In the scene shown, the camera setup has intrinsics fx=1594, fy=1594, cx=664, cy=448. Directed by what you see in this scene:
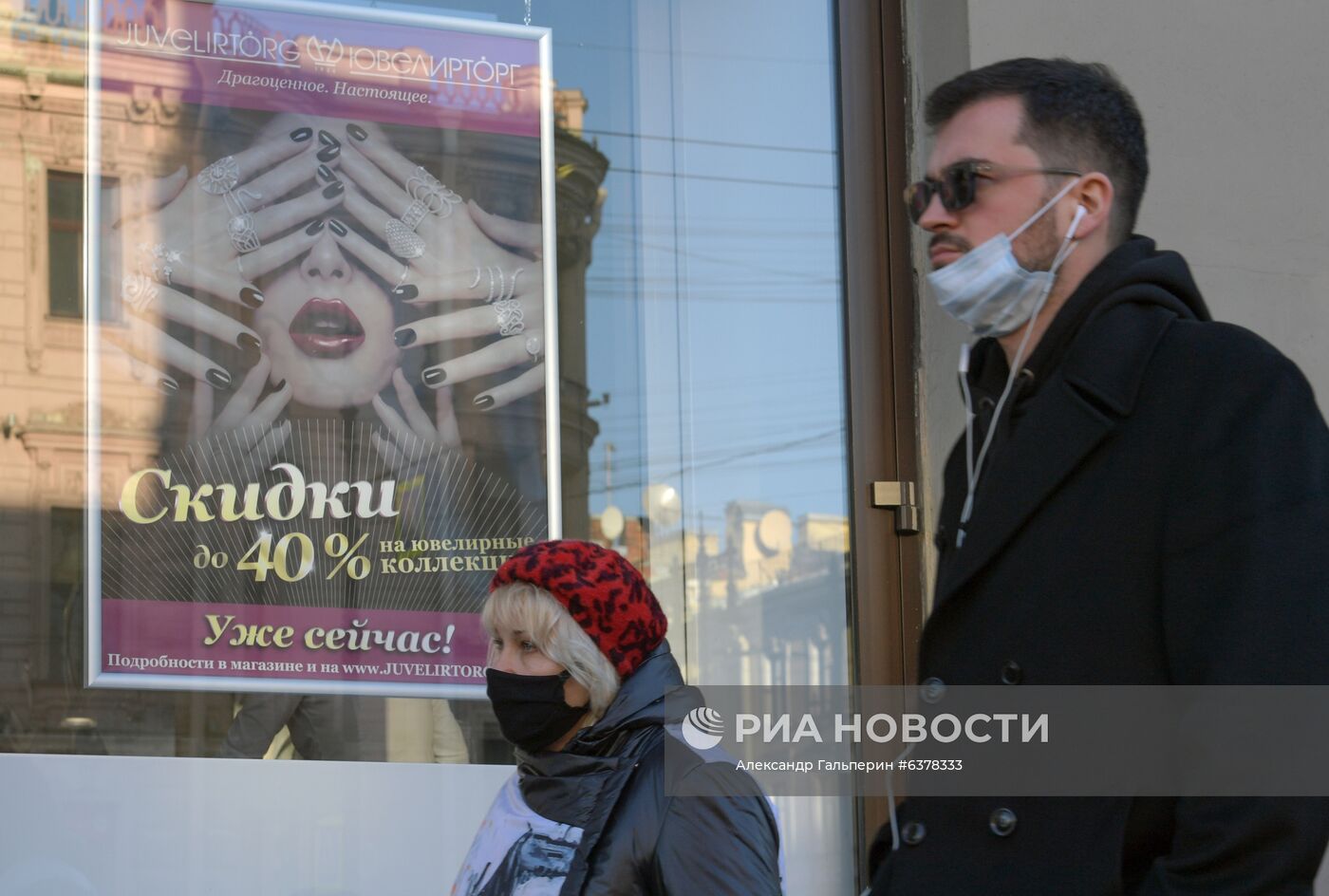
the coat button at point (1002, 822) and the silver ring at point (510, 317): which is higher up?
the silver ring at point (510, 317)

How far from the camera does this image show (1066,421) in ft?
6.52

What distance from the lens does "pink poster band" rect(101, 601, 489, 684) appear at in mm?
4340

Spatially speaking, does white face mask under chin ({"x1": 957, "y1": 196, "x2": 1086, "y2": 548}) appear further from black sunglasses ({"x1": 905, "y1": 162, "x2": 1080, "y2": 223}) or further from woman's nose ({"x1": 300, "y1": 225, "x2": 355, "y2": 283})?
woman's nose ({"x1": 300, "y1": 225, "x2": 355, "y2": 283})

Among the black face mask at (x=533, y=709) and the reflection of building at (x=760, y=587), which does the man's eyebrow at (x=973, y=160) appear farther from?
the reflection of building at (x=760, y=587)

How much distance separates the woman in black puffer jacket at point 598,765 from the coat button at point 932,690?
80 cm

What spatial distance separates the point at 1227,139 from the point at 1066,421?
3.76m

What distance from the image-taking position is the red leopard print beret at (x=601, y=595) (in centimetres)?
315

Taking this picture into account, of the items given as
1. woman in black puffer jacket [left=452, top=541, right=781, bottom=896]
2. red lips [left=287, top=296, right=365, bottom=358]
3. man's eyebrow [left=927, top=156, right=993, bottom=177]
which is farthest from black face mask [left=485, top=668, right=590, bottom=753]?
red lips [left=287, top=296, right=365, bottom=358]

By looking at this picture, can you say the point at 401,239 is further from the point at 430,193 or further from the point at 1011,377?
the point at 1011,377

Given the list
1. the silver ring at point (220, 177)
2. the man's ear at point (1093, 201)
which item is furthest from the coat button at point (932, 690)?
the silver ring at point (220, 177)

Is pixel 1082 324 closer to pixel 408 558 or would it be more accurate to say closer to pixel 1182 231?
pixel 408 558

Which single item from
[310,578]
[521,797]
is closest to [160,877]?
[310,578]

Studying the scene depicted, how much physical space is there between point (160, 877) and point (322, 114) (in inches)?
86.3

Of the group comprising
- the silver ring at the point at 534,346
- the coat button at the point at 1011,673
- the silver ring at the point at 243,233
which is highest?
the silver ring at the point at 243,233
